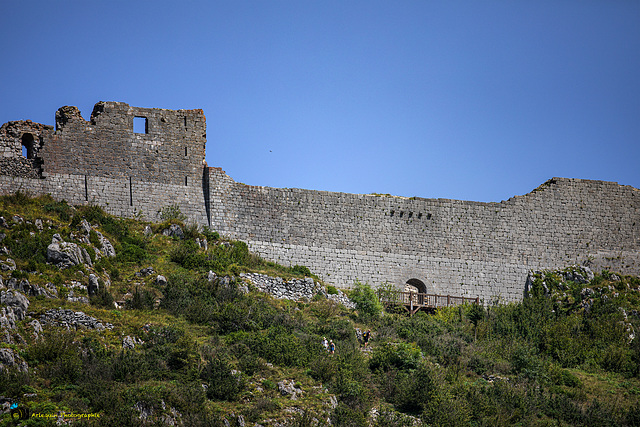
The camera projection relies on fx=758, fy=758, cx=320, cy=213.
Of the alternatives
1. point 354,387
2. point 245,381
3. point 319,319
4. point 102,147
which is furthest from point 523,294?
point 102,147

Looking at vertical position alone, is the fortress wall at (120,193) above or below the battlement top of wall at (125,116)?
below

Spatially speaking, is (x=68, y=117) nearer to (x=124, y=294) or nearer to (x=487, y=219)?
(x=124, y=294)

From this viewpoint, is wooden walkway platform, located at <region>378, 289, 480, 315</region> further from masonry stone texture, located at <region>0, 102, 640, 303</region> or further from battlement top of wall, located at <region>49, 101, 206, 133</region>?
battlement top of wall, located at <region>49, 101, 206, 133</region>

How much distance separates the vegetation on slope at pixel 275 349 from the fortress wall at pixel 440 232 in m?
1.12

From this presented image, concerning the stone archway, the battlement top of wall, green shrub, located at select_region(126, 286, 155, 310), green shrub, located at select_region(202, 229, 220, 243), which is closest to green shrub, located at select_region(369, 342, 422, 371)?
green shrub, located at select_region(126, 286, 155, 310)

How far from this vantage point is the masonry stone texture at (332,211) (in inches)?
1280

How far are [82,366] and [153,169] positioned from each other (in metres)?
13.9

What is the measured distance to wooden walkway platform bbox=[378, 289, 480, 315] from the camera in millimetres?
33500

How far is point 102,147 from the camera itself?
32938 mm

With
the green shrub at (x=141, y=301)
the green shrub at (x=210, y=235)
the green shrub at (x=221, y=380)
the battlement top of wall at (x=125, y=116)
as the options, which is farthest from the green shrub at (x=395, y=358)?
the battlement top of wall at (x=125, y=116)

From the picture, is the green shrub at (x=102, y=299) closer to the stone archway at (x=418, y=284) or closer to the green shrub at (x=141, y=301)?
the green shrub at (x=141, y=301)

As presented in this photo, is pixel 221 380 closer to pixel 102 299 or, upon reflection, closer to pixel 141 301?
pixel 141 301

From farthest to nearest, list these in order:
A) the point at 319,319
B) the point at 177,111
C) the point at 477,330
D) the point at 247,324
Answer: the point at 177,111 < the point at 477,330 < the point at 319,319 < the point at 247,324

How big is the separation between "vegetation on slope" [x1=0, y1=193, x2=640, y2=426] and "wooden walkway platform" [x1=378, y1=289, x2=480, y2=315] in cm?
71
